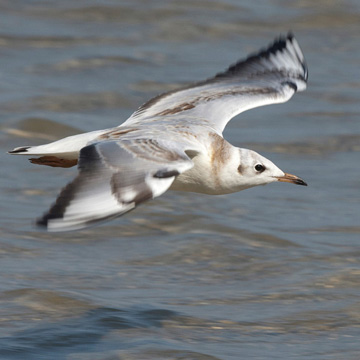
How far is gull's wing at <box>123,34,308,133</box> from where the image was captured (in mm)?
7309

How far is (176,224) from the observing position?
8469 mm

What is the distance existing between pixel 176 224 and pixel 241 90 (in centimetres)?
140

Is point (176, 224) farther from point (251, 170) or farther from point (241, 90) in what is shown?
point (251, 170)

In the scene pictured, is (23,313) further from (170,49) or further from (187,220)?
(170,49)

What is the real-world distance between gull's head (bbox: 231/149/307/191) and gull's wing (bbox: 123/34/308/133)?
0.35 meters

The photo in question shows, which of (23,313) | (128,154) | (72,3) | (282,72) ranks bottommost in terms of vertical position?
(23,313)

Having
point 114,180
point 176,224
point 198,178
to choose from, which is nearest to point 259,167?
point 198,178

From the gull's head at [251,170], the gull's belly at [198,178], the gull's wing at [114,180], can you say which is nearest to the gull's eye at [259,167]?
the gull's head at [251,170]

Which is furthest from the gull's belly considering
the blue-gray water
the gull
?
the blue-gray water

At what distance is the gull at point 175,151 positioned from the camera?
5105mm

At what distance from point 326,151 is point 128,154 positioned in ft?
16.0

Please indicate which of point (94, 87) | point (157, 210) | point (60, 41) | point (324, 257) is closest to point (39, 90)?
point (94, 87)

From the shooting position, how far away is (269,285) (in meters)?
7.36

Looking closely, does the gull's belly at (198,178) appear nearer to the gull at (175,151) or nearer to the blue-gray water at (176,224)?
the gull at (175,151)
